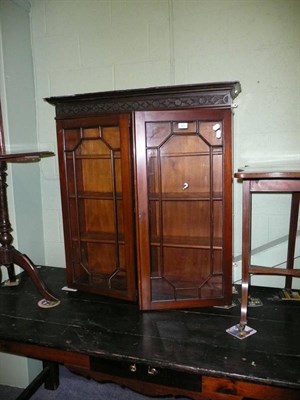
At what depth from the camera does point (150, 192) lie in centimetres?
183

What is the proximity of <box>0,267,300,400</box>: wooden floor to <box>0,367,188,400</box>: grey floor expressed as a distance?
58 centimetres

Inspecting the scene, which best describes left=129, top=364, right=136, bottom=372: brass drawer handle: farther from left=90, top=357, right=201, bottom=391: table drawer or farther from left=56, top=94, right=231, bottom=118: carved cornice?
left=56, top=94, right=231, bottom=118: carved cornice

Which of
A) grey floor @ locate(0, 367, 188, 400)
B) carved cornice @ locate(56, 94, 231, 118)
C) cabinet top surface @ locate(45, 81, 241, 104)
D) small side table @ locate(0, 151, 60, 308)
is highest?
cabinet top surface @ locate(45, 81, 241, 104)

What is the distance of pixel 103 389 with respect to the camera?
6.95 feet

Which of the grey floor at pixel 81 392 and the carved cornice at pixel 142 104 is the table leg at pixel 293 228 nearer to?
the carved cornice at pixel 142 104

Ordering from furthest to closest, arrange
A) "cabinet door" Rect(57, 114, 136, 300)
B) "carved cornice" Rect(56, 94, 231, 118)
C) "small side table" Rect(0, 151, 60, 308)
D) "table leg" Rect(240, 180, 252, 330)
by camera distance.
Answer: "small side table" Rect(0, 151, 60, 308)
"cabinet door" Rect(57, 114, 136, 300)
"carved cornice" Rect(56, 94, 231, 118)
"table leg" Rect(240, 180, 252, 330)

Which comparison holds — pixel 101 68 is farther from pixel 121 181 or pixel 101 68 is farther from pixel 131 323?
pixel 131 323

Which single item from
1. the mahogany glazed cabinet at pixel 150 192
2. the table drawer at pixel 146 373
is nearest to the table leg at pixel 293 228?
the mahogany glazed cabinet at pixel 150 192

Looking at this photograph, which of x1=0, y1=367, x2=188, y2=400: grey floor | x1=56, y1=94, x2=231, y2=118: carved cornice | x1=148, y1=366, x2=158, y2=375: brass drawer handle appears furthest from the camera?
x1=0, y1=367, x2=188, y2=400: grey floor

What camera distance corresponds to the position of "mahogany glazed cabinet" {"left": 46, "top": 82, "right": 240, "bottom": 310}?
67.5 inches

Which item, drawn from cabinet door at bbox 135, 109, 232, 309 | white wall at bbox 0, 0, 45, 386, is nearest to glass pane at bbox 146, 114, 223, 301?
cabinet door at bbox 135, 109, 232, 309

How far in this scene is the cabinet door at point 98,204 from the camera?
1.85 meters

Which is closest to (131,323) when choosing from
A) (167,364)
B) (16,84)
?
(167,364)

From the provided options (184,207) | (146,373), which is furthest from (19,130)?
(146,373)
